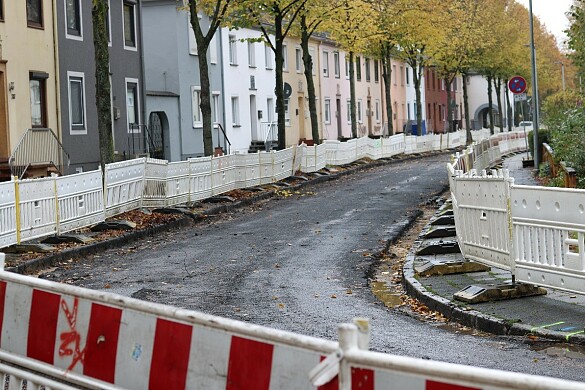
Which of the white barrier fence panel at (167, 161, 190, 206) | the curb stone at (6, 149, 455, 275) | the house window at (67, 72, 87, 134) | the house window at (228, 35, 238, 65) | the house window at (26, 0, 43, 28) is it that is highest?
the house window at (228, 35, 238, 65)

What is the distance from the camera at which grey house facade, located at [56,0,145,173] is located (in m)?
34.3

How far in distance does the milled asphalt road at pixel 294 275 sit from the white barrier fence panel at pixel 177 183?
137cm

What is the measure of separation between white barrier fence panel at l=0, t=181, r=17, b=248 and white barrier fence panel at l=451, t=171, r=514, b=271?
6652 mm

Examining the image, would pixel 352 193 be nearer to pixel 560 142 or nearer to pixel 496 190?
pixel 560 142

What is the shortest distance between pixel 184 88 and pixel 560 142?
24.2 meters

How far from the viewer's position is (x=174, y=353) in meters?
4.81

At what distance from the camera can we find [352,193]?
29.6 metres

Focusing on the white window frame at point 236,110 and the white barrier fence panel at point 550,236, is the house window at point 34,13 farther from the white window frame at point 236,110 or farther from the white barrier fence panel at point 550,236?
the white barrier fence panel at point 550,236

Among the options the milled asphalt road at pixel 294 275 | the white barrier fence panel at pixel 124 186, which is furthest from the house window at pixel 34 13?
the white barrier fence panel at pixel 124 186

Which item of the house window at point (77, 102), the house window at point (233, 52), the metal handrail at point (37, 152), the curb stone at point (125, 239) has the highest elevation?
the house window at point (233, 52)

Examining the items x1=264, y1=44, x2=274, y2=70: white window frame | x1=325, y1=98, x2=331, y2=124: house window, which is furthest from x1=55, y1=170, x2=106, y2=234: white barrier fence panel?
x1=325, y1=98, x2=331, y2=124: house window

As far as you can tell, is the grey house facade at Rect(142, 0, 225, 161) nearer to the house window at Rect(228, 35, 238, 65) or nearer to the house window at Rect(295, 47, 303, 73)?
the house window at Rect(228, 35, 238, 65)

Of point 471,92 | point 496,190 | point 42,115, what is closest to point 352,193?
point 42,115

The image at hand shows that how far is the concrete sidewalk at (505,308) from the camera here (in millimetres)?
9516
